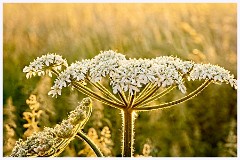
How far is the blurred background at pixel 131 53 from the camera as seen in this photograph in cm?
191

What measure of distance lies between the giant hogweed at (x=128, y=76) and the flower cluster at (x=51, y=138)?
0.09 meters

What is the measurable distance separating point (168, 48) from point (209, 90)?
0.19m

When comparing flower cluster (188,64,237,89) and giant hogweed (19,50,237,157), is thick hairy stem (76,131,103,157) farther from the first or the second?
flower cluster (188,64,237,89)

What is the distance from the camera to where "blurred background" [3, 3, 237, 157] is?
6.25 feet

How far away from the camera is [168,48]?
6.31ft

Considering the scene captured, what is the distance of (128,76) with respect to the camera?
154cm

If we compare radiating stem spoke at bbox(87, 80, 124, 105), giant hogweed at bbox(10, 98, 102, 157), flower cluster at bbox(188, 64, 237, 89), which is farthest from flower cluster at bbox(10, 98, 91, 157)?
flower cluster at bbox(188, 64, 237, 89)

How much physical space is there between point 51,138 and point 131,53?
41 cm

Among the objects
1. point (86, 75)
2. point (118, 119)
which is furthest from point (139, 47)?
point (86, 75)

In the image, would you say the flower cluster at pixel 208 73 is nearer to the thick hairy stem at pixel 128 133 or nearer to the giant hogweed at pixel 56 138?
the thick hairy stem at pixel 128 133

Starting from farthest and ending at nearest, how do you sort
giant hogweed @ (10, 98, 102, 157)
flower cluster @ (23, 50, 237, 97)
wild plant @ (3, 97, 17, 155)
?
wild plant @ (3, 97, 17, 155), giant hogweed @ (10, 98, 102, 157), flower cluster @ (23, 50, 237, 97)

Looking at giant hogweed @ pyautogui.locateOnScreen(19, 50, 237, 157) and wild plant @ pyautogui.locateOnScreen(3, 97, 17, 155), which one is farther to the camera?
wild plant @ pyautogui.locateOnScreen(3, 97, 17, 155)

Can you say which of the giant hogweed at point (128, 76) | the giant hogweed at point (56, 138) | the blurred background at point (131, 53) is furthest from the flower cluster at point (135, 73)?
the blurred background at point (131, 53)

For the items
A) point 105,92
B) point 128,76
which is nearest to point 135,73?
point 128,76
